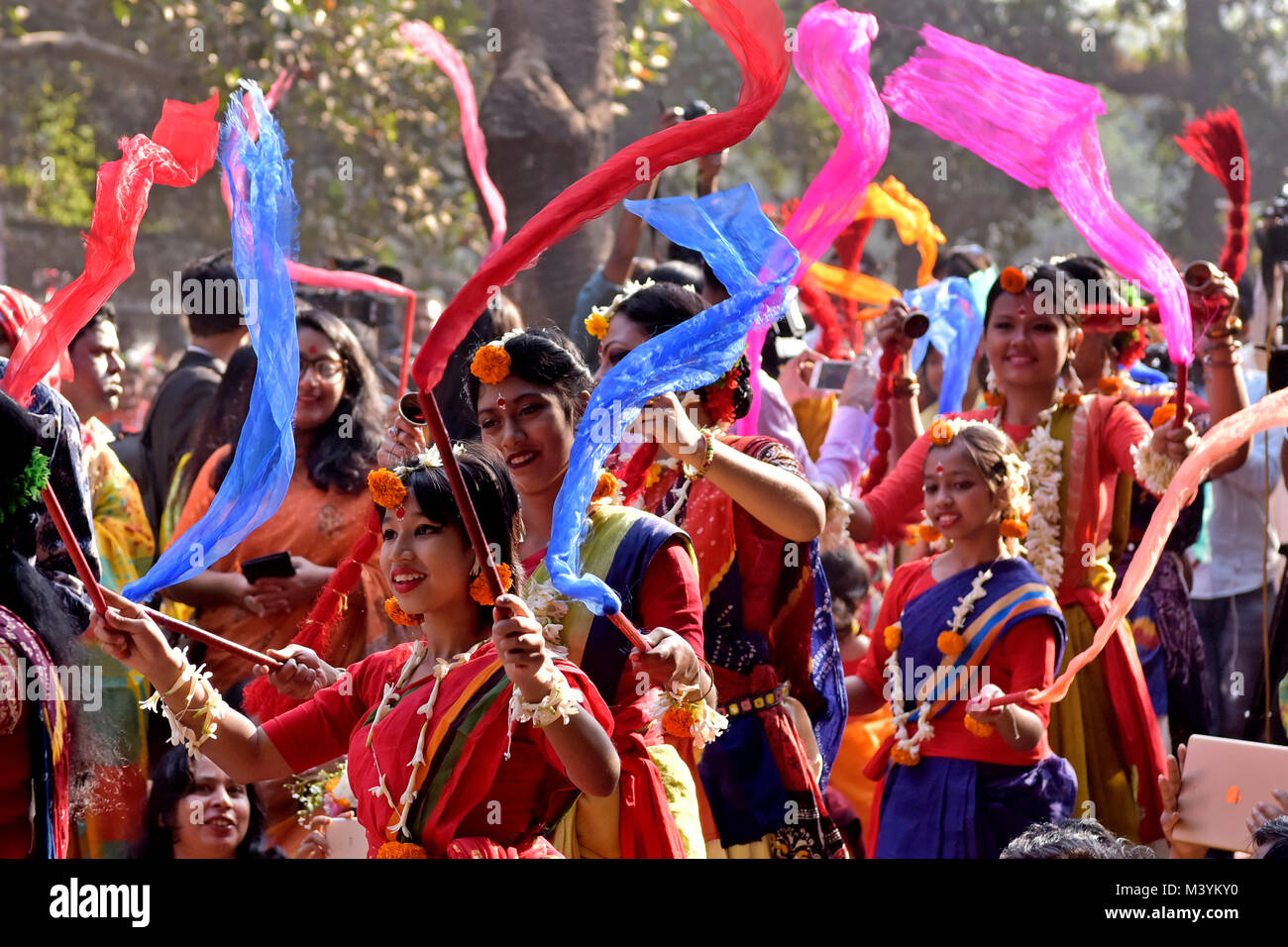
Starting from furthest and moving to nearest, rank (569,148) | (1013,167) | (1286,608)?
(569,148)
(1286,608)
(1013,167)

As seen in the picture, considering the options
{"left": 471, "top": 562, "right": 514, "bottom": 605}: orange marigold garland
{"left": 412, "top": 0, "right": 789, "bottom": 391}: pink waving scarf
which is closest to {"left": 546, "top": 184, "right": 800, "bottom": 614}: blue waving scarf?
{"left": 471, "top": 562, "right": 514, "bottom": 605}: orange marigold garland

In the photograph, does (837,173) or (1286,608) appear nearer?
(837,173)

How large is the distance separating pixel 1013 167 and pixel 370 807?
2058 millimetres

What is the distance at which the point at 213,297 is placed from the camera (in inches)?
209

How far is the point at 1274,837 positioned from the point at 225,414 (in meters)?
2.96

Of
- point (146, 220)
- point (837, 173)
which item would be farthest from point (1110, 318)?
point (146, 220)

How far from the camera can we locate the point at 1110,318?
14.9 ft

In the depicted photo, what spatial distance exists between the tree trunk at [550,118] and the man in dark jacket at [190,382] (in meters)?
1.97

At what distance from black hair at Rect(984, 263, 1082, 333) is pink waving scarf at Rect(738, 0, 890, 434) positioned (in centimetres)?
92

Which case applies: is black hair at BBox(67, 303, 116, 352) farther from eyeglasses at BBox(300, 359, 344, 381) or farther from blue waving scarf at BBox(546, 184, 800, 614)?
blue waving scarf at BBox(546, 184, 800, 614)

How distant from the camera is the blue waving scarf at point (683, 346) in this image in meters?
2.40

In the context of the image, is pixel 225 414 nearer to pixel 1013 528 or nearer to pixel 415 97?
pixel 1013 528

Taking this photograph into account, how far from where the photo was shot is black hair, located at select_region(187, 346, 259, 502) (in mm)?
4531
